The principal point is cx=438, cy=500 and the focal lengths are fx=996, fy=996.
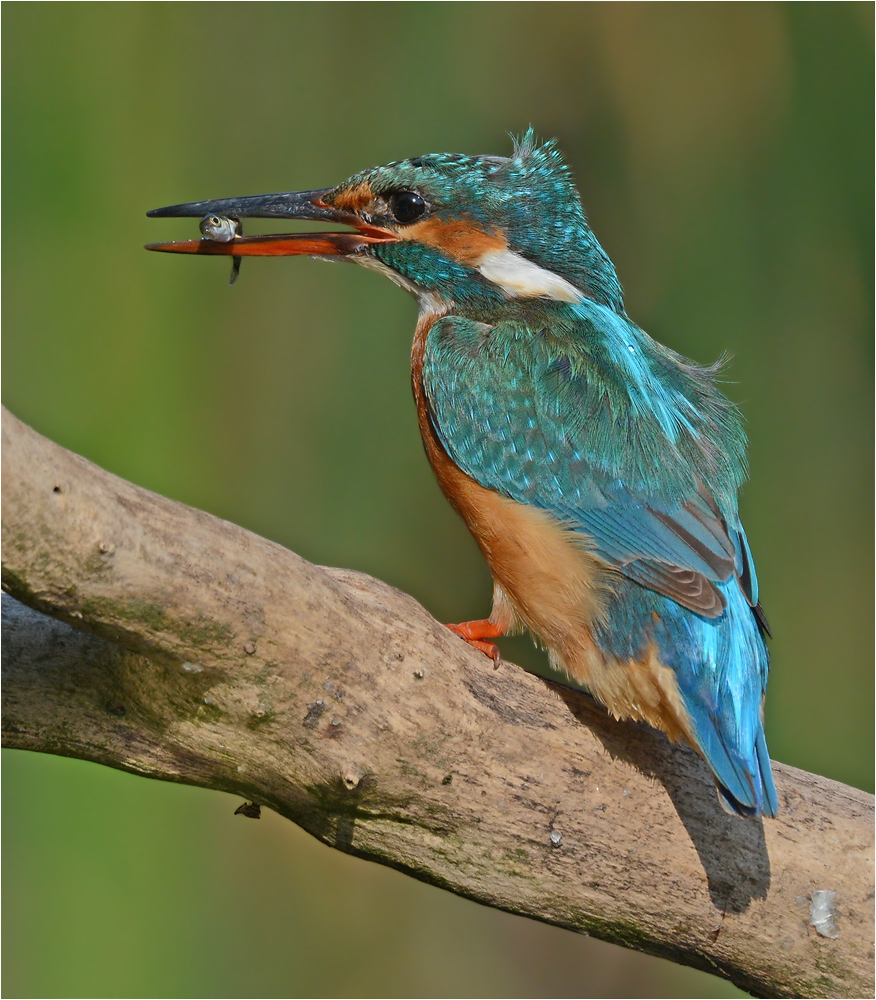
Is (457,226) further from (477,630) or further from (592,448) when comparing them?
(477,630)

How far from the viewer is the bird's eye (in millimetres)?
2277

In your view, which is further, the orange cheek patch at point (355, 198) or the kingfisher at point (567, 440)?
the orange cheek patch at point (355, 198)

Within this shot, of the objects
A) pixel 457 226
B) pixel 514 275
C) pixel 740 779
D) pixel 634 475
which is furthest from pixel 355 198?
pixel 740 779

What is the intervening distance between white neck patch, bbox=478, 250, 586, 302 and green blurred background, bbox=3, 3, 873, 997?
1.14 meters

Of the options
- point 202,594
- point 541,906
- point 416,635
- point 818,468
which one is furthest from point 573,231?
point 818,468

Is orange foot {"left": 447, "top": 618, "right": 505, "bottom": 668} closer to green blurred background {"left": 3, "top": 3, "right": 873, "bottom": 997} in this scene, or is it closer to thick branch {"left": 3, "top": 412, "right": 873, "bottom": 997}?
thick branch {"left": 3, "top": 412, "right": 873, "bottom": 997}

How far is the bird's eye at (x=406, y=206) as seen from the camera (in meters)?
2.28

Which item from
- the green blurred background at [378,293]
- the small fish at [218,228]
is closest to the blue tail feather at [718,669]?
the small fish at [218,228]

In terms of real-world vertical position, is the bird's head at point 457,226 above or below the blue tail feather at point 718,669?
above

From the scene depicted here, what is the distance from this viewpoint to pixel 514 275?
7.51 feet

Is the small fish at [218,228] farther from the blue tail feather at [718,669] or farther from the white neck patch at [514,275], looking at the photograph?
the blue tail feather at [718,669]

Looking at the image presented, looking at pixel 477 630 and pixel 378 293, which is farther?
pixel 378 293

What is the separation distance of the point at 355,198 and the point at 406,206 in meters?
0.12

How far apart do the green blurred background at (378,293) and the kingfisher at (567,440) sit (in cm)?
112
